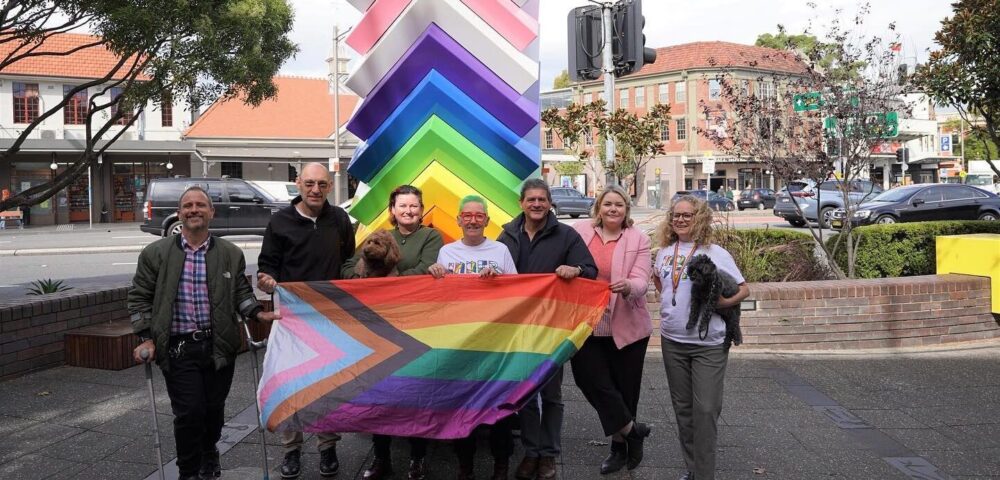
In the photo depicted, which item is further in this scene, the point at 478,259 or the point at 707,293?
the point at 478,259

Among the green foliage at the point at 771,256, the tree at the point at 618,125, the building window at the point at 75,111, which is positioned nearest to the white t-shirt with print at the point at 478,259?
the green foliage at the point at 771,256

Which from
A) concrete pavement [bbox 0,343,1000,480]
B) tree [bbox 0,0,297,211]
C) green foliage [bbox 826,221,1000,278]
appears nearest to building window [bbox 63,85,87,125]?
tree [bbox 0,0,297,211]

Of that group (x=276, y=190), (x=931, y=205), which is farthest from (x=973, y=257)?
(x=276, y=190)

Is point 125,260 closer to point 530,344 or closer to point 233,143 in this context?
point 530,344

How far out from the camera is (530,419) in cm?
490

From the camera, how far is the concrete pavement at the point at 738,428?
5.17 meters

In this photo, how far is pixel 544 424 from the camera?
492cm

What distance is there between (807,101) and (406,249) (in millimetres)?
7525

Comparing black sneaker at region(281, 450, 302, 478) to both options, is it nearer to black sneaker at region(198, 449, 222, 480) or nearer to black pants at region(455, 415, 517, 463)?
black sneaker at region(198, 449, 222, 480)

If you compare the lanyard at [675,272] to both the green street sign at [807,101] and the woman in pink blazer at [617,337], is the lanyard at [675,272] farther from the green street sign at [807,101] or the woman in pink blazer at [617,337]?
the green street sign at [807,101]

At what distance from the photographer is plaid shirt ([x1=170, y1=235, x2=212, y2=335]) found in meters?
4.64

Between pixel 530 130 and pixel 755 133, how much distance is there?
19.2 ft

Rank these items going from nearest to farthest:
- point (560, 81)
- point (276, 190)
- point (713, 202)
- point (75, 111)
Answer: point (276, 190) → point (713, 202) → point (75, 111) → point (560, 81)

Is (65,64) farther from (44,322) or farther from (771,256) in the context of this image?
(771,256)
